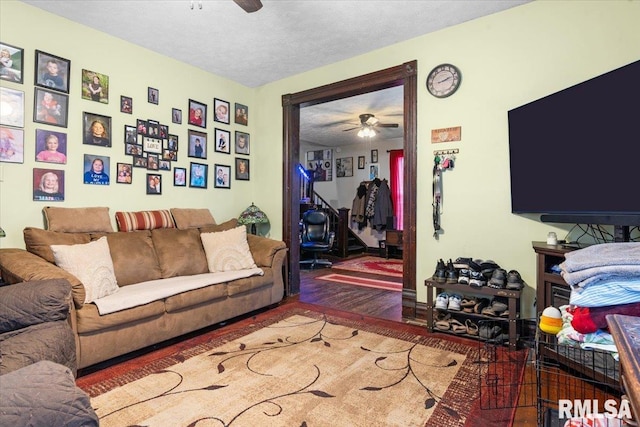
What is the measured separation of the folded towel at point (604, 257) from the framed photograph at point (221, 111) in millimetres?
3772

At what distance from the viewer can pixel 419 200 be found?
10.6 ft

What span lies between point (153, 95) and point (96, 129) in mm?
688

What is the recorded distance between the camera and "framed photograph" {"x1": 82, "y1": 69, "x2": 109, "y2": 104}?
302cm

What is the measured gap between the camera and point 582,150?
2.15 metres

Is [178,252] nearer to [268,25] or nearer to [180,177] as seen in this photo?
[180,177]

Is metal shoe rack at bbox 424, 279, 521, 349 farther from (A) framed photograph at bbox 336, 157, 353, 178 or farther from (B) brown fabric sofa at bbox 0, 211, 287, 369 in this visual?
(A) framed photograph at bbox 336, 157, 353, 178

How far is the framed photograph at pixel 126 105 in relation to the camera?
3.28 m

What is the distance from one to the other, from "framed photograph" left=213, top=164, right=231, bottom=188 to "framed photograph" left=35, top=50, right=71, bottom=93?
162 cm

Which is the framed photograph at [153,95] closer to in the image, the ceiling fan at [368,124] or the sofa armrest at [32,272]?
the sofa armrest at [32,272]

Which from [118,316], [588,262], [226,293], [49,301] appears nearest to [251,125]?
[226,293]

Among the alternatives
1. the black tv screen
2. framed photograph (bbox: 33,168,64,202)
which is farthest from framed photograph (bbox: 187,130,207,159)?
the black tv screen

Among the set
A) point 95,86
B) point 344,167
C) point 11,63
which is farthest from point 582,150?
point 344,167

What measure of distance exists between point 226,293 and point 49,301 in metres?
1.42

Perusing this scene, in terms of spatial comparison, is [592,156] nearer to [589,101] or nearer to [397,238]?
[589,101]
